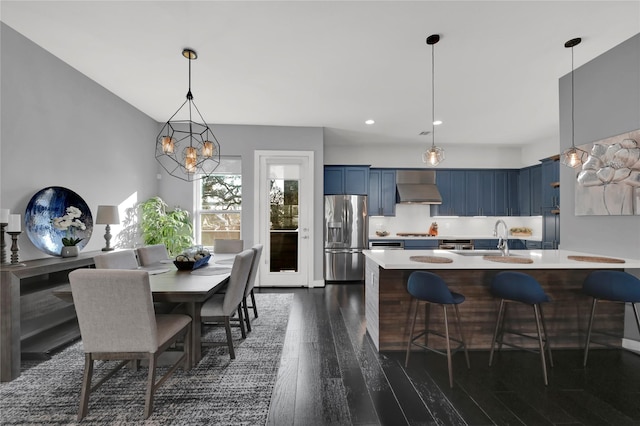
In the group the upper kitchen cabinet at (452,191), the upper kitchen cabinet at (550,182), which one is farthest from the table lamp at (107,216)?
the upper kitchen cabinet at (550,182)

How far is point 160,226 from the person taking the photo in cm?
430

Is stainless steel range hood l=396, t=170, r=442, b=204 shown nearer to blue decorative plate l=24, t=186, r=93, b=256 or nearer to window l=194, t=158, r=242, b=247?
window l=194, t=158, r=242, b=247

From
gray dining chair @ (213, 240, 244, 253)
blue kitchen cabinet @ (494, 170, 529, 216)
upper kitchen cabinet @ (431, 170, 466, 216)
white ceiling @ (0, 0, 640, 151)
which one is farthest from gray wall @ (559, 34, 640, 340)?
gray dining chair @ (213, 240, 244, 253)

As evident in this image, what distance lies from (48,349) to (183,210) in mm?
2612

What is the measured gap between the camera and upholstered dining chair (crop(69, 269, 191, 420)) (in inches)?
66.4

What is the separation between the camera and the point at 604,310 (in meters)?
2.68

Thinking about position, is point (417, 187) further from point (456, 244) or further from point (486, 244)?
point (486, 244)

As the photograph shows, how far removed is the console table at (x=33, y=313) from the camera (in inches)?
83.5

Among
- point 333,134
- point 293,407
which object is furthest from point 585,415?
point 333,134

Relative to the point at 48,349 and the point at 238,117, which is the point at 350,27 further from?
the point at 48,349

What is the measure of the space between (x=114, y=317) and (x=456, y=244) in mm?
5785

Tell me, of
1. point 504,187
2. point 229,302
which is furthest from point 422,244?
point 229,302

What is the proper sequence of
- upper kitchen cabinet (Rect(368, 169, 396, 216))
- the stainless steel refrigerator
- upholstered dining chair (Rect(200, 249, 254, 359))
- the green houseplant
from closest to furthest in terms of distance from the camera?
upholstered dining chair (Rect(200, 249, 254, 359))
the green houseplant
the stainless steel refrigerator
upper kitchen cabinet (Rect(368, 169, 396, 216))

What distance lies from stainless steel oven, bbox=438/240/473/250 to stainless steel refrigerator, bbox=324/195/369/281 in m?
1.74
